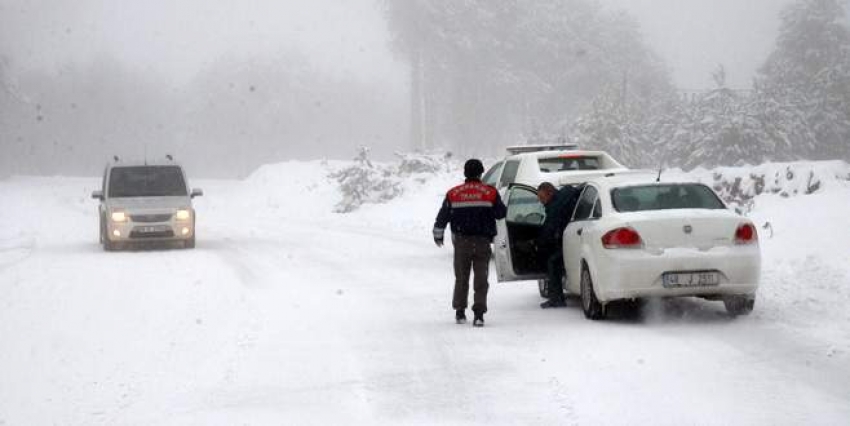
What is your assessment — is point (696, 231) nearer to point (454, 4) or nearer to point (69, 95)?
point (454, 4)

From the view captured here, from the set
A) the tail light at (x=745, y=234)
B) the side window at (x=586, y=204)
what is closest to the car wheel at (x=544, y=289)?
the side window at (x=586, y=204)

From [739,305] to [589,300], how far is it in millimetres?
1631

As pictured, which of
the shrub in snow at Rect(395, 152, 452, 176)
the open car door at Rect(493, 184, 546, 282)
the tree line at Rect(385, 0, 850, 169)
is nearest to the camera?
the open car door at Rect(493, 184, 546, 282)

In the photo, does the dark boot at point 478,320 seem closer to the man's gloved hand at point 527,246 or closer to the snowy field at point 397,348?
the snowy field at point 397,348

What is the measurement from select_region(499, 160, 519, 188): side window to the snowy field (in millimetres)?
1880

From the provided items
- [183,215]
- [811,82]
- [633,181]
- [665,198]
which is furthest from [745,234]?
[811,82]

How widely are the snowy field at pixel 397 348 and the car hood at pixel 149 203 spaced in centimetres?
285

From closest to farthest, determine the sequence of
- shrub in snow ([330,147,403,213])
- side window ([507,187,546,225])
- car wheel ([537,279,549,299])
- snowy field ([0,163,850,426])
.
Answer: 1. snowy field ([0,163,850,426])
2. side window ([507,187,546,225])
3. car wheel ([537,279,549,299])
4. shrub in snow ([330,147,403,213])

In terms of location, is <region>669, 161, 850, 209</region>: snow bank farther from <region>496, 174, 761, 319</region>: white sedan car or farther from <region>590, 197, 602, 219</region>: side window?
<region>496, 174, 761, 319</region>: white sedan car

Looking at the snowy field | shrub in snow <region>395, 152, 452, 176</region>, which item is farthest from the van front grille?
shrub in snow <region>395, 152, 452, 176</region>

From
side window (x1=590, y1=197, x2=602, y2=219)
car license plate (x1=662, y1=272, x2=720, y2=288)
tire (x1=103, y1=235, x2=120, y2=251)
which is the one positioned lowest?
tire (x1=103, y1=235, x2=120, y2=251)

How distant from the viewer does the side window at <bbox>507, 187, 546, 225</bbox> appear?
12.2 meters

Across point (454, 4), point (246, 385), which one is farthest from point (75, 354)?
point (454, 4)

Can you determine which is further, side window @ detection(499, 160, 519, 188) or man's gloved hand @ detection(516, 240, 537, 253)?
side window @ detection(499, 160, 519, 188)
